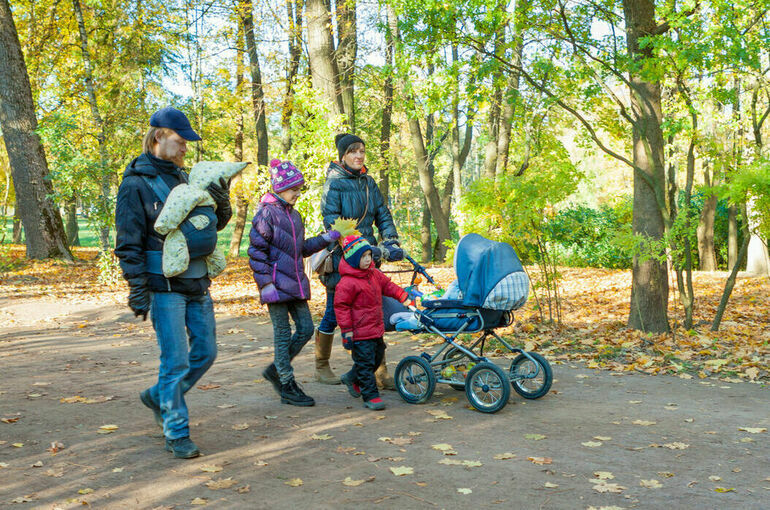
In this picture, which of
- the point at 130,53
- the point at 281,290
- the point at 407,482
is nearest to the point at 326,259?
the point at 281,290

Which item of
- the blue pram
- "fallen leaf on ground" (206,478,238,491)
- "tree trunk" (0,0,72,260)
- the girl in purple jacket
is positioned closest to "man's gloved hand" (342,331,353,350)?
the girl in purple jacket

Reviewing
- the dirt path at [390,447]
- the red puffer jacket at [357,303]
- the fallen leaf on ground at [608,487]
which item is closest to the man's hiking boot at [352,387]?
the dirt path at [390,447]

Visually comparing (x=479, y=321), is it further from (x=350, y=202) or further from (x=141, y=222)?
(x=141, y=222)

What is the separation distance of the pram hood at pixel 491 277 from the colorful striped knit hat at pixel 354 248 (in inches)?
31.6

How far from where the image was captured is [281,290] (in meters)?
5.39

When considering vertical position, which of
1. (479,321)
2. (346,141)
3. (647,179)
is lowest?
(479,321)

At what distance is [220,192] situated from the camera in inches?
179

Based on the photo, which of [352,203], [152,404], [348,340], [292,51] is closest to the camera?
[152,404]

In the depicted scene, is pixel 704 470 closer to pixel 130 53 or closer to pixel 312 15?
pixel 312 15

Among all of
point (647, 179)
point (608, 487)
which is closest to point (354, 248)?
point (608, 487)

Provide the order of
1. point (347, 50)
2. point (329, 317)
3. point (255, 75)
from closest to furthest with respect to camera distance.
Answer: point (329, 317) → point (347, 50) → point (255, 75)

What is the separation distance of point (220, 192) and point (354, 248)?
1335mm

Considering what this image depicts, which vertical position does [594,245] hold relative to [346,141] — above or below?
below

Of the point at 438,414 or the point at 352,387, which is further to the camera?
the point at 352,387
